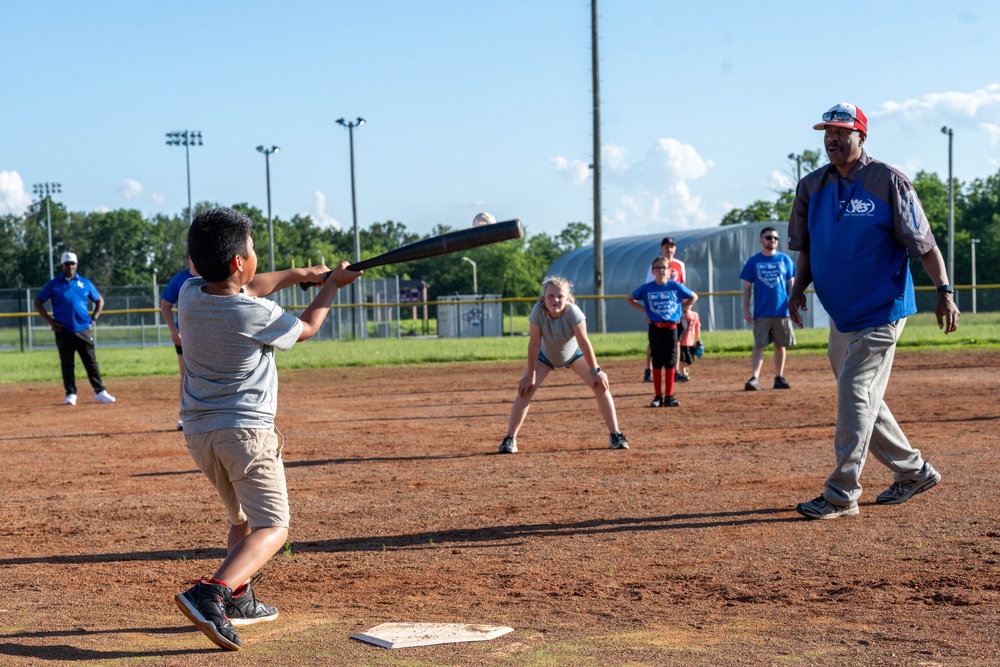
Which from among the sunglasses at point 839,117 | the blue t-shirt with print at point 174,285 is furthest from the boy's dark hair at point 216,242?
the blue t-shirt with print at point 174,285

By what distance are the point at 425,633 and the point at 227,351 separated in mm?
1279

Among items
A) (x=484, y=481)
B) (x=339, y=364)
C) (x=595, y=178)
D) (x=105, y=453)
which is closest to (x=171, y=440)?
(x=105, y=453)

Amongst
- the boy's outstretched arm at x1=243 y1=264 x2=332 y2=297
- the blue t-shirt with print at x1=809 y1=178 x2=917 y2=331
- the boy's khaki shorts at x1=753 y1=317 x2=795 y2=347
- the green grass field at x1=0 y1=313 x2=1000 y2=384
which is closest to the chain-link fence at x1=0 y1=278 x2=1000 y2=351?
the green grass field at x1=0 y1=313 x2=1000 y2=384

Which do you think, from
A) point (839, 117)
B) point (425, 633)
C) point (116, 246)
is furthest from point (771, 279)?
point (116, 246)

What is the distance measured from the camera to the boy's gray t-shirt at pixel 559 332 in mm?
8922

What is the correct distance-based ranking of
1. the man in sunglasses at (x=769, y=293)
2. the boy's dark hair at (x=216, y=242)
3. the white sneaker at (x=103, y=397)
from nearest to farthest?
the boy's dark hair at (x=216, y=242) < the man in sunglasses at (x=769, y=293) < the white sneaker at (x=103, y=397)

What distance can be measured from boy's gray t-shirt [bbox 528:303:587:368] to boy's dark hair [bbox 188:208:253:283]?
16.1 ft

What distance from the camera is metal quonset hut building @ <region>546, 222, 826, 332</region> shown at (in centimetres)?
4278

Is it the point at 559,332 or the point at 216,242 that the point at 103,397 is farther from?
the point at 216,242

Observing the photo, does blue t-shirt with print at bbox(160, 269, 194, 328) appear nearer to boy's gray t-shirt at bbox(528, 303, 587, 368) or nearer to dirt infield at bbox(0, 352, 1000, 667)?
dirt infield at bbox(0, 352, 1000, 667)

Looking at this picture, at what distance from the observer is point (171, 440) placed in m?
10.5

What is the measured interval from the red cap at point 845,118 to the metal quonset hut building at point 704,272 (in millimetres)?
35070

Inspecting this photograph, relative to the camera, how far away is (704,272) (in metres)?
46.8

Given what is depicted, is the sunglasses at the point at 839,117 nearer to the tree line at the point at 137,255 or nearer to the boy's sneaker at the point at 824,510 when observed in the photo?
the boy's sneaker at the point at 824,510
